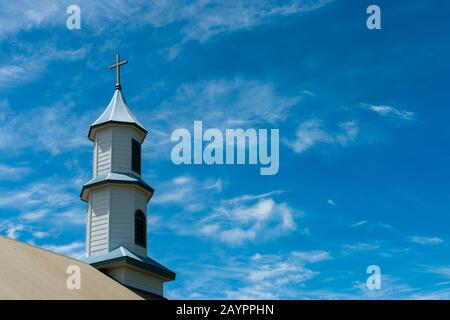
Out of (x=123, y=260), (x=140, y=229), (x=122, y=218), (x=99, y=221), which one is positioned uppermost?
(x=122, y=218)

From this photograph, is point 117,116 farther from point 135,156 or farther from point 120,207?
point 120,207

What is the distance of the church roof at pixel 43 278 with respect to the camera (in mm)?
19828

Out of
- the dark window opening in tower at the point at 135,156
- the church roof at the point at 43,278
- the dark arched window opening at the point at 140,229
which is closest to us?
the church roof at the point at 43,278

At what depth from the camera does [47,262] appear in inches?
981

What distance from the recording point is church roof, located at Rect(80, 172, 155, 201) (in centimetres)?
3153

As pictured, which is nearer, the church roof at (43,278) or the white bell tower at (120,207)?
the church roof at (43,278)

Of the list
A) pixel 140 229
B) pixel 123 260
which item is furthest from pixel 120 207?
pixel 123 260

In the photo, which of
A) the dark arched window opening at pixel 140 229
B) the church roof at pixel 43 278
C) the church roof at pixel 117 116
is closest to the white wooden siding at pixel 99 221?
the dark arched window opening at pixel 140 229

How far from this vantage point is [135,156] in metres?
33.7

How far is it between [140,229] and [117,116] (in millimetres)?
6216

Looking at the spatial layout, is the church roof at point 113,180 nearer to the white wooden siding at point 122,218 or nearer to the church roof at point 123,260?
the white wooden siding at point 122,218

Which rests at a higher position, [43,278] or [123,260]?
[123,260]
